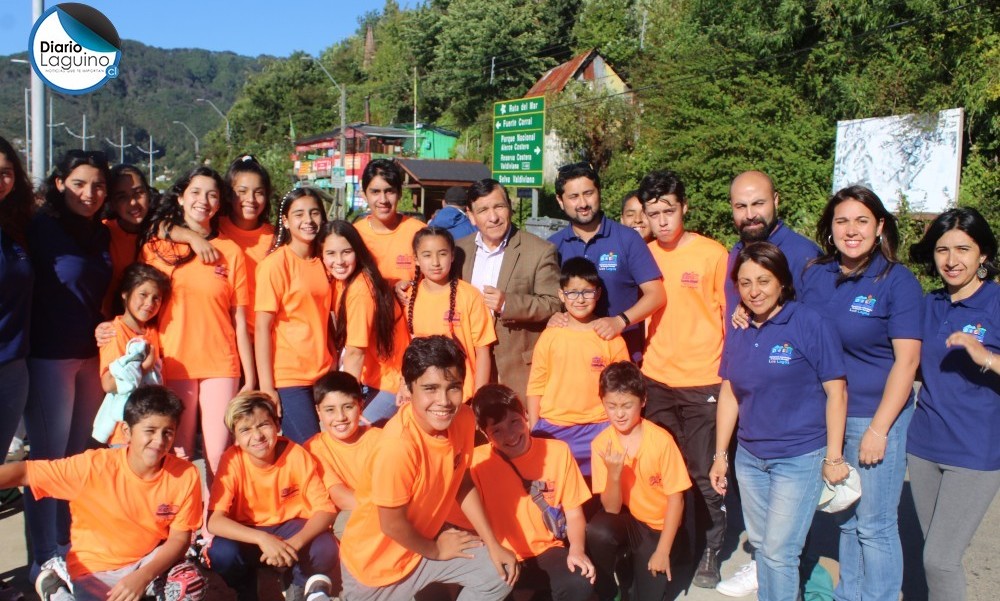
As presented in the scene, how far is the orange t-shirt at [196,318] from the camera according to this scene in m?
4.20

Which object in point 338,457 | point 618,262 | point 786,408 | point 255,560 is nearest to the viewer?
point 786,408

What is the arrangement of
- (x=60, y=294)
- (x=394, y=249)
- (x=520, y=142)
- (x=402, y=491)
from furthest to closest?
(x=520, y=142), (x=394, y=249), (x=60, y=294), (x=402, y=491)

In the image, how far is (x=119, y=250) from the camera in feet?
14.4

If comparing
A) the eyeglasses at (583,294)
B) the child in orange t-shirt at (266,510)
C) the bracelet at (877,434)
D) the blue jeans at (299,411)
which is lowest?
the child in orange t-shirt at (266,510)

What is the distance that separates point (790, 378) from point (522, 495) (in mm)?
1343

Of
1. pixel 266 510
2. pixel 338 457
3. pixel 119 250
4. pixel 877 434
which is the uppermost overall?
pixel 119 250

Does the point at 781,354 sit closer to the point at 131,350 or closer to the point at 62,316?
the point at 131,350

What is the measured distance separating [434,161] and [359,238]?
33.9 m

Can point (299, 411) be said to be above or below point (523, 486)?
above

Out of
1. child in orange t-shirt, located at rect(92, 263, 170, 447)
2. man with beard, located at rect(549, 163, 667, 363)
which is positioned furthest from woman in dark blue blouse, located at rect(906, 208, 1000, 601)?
child in orange t-shirt, located at rect(92, 263, 170, 447)

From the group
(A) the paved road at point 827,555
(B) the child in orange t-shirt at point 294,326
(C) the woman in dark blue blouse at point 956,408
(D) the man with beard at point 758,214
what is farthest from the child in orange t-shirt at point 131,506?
(C) the woman in dark blue blouse at point 956,408

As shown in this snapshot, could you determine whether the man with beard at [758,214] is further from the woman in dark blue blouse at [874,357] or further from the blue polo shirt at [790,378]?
the blue polo shirt at [790,378]

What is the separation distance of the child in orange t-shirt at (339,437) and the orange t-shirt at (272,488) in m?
0.09

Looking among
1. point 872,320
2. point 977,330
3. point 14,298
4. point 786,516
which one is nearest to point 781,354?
point 872,320
